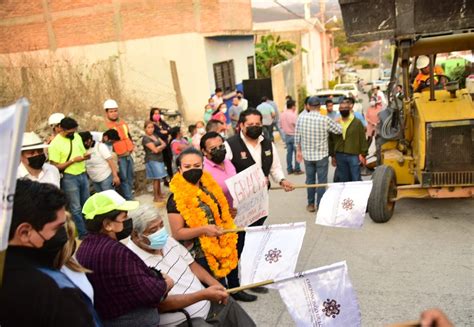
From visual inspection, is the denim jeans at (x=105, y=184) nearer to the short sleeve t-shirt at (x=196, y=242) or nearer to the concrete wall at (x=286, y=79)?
the short sleeve t-shirt at (x=196, y=242)

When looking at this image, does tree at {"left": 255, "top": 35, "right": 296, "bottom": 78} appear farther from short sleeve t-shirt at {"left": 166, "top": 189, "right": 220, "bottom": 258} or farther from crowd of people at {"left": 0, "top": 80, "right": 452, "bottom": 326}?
short sleeve t-shirt at {"left": 166, "top": 189, "right": 220, "bottom": 258}

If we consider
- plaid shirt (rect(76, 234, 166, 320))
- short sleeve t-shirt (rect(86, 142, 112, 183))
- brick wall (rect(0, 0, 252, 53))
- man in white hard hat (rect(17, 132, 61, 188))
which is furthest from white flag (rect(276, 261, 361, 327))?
brick wall (rect(0, 0, 252, 53))

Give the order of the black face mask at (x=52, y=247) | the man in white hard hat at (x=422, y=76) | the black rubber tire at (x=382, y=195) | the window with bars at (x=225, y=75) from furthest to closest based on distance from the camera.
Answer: the window with bars at (x=225, y=75) < the man in white hard hat at (x=422, y=76) < the black rubber tire at (x=382, y=195) < the black face mask at (x=52, y=247)

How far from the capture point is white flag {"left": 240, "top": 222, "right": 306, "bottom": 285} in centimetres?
366

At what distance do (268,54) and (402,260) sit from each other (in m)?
21.5

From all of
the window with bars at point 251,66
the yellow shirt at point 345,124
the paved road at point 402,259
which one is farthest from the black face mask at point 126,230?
the window with bars at point 251,66

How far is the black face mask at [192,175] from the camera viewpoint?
3887 millimetres

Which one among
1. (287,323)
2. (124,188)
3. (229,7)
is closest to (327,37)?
(229,7)

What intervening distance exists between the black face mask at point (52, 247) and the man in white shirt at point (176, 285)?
1.00 meters

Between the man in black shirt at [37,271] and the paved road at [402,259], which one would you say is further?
the paved road at [402,259]

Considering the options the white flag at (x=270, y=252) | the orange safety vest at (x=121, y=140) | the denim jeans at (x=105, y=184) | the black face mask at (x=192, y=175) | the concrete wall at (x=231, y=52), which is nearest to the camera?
the white flag at (x=270, y=252)

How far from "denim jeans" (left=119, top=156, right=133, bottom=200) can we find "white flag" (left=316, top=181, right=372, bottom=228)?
407 cm

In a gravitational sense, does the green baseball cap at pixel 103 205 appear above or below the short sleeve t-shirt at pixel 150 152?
above

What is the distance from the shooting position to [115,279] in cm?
259
